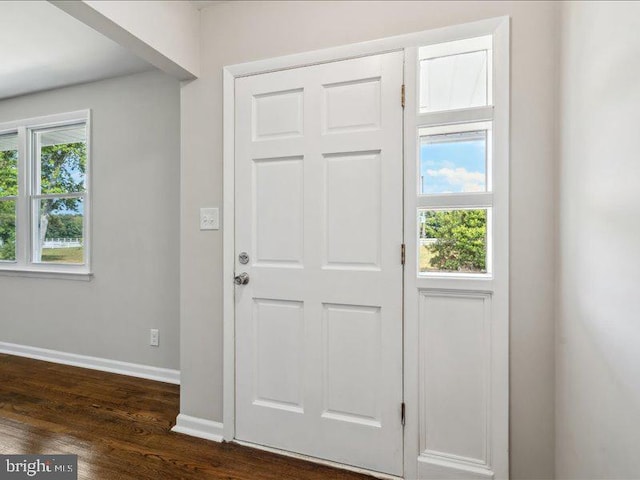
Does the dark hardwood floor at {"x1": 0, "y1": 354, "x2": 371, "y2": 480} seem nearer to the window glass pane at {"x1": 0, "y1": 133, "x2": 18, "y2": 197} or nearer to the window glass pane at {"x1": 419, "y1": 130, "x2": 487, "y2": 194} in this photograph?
the window glass pane at {"x1": 419, "y1": 130, "x2": 487, "y2": 194}

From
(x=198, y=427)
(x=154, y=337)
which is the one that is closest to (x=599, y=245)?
(x=198, y=427)

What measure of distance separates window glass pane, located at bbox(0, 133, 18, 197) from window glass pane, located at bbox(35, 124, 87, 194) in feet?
0.99

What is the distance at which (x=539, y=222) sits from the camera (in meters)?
1.39

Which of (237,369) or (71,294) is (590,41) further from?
(71,294)

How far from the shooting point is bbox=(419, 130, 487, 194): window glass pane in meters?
1.52

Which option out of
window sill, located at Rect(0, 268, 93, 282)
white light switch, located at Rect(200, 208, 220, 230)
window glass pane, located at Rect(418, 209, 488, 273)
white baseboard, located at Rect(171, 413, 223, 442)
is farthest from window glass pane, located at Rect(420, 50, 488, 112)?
window sill, located at Rect(0, 268, 93, 282)

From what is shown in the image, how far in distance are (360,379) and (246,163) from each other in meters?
1.26

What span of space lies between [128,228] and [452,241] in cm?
247

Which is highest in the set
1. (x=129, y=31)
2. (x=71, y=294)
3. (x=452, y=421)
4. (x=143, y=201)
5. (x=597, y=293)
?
(x=129, y=31)

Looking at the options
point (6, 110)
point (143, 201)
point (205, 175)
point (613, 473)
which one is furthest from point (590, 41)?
point (6, 110)

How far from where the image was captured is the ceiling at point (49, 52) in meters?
1.98

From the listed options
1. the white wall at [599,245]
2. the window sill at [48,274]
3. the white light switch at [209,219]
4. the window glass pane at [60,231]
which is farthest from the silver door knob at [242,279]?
the window glass pane at [60,231]

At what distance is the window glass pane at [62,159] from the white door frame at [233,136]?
6.20ft

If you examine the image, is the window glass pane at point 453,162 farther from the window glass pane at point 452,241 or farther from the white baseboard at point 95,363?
the white baseboard at point 95,363
